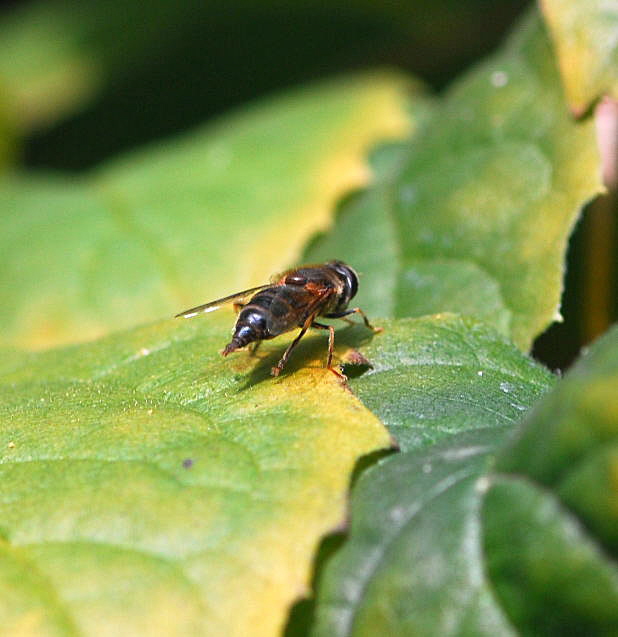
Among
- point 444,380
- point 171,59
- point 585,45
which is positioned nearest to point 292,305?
point 444,380

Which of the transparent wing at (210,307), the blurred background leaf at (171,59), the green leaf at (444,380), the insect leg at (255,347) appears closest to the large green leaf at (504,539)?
the green leaf at (444,380)

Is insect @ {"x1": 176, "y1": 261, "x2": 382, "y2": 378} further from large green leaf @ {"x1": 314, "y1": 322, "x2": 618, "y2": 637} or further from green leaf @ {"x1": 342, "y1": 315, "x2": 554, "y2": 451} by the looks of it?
large green leaf @ {"x1": 314, "y1": 322, "x2": 618, "y2": 637}

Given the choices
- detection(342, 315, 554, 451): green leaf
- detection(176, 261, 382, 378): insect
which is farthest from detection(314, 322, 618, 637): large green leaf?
detection(176, 261, 382, 378): insect

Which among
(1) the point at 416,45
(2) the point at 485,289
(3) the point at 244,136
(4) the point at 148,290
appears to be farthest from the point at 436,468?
(1) the point at 416,45

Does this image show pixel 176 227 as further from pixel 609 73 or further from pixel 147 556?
pixel 147 556

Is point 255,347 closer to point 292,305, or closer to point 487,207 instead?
point 292,305
